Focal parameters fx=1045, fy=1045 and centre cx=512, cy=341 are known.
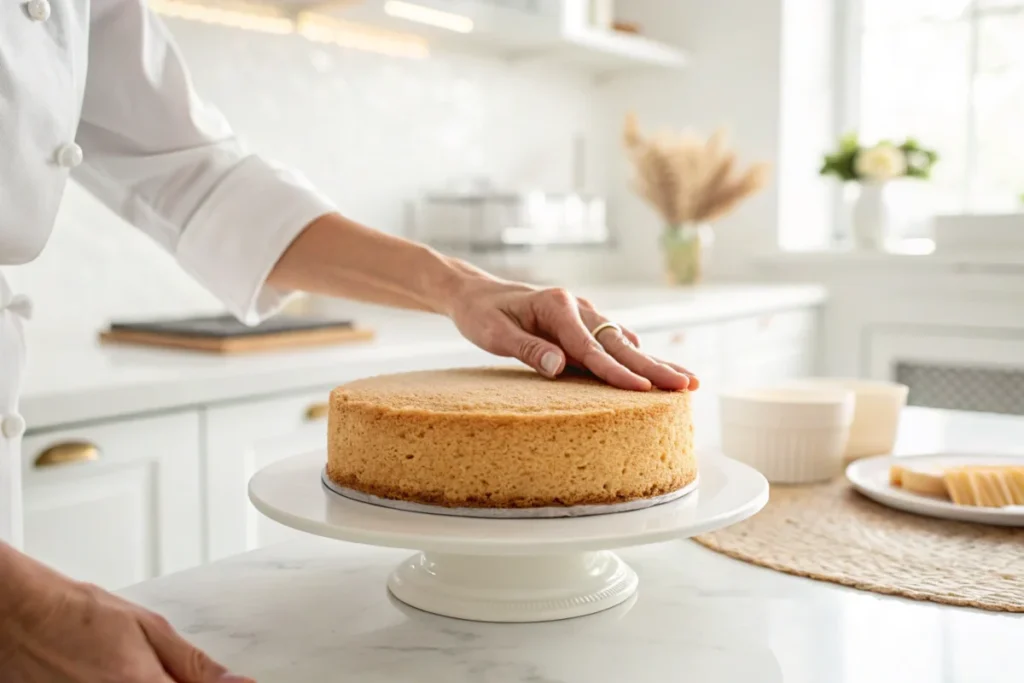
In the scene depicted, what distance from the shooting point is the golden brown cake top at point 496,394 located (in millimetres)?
733

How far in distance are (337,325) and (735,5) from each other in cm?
231

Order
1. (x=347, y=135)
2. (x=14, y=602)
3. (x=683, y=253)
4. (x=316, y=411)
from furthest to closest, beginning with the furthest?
(x=683, y=253), (x=347, y=135), (x=316, y=411), (x=14, y=602)

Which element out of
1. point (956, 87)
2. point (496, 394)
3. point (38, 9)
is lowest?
point (496, 394)

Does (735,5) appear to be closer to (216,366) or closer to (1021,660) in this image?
(216,366)

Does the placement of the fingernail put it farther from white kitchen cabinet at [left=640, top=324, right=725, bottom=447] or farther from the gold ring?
white kitchen cabinet at [left=640, top=324, right=725, bottom=447]

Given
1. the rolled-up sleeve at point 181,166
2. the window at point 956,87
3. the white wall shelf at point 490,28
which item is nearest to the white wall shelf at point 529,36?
the white wall shelf at point 490,28

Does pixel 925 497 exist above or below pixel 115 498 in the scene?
above

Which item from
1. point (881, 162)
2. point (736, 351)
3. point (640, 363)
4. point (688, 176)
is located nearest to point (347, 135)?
point (688, 176)

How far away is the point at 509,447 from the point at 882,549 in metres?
0.35

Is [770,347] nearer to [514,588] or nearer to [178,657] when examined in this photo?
[514,588]

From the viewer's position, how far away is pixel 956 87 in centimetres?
350

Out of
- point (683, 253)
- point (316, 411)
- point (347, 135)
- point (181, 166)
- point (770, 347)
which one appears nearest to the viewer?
point (181, 166)

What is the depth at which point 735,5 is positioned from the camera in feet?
11.7

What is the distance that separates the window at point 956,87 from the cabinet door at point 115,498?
2.81m
